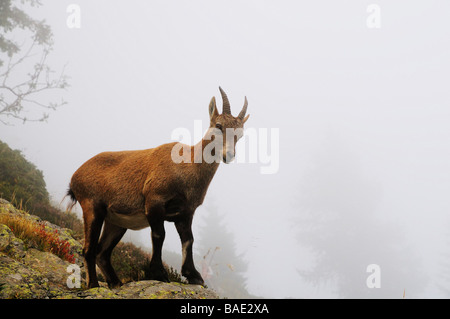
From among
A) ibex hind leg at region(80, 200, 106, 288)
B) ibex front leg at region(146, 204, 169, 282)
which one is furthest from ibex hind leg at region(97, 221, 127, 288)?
ibex front leg at region(146, 204, 169, 282)

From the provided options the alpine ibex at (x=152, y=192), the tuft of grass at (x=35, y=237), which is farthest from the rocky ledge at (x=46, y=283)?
the alpine ibex at (x=152, y=192)

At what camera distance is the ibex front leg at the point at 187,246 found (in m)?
4.53

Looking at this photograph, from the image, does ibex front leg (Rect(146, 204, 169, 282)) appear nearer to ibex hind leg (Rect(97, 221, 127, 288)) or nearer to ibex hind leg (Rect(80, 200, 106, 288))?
ibex hind leg (Rect(97, 221, 127, 288))

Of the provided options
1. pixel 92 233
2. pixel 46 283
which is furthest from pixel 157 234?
pixel 46 283

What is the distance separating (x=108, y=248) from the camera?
17.1 feet

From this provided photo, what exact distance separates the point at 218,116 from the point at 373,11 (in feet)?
32.7

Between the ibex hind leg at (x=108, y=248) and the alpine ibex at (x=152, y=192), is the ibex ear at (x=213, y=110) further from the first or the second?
the ibex hind leg at (x=108, y=248)

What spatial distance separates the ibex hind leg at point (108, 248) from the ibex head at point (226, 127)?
2.44 m

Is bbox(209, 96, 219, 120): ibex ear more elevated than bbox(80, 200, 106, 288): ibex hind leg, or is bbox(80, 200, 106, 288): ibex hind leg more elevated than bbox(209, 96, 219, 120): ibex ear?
bbox(209, 96, 219, 120): ibex ear

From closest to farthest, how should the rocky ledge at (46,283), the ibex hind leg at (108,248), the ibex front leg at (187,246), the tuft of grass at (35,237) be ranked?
1. the rocky ledge at (46,283)
2. the ibex front leg at (187,246)
3. the ibex hind leg at (108,248)
4. the tuft of grass at (35,237)

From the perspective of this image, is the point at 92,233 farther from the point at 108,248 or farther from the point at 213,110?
the point at 213,110

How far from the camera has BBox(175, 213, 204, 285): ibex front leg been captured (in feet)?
14.9
